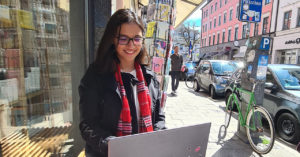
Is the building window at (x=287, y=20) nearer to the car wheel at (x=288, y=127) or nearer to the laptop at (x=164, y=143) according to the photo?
the car wheel at (x=288, y=127)

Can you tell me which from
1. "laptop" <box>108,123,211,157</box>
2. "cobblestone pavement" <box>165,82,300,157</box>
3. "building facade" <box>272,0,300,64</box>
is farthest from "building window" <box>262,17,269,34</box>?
"laptop" <box>108,123,211,157</box>

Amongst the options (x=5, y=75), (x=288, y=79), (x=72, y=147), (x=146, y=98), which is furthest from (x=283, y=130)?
(x=5, y=75)

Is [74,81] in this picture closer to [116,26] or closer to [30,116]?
[30,116]

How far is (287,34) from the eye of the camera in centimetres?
1767

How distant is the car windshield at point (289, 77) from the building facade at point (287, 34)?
15.5 meters

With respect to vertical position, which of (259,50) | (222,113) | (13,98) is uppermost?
(259,50)

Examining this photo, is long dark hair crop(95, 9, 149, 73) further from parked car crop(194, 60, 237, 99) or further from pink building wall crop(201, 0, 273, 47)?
pink building wall crop(201, 0, 273, 47)

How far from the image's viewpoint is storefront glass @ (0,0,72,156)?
1.72 meters

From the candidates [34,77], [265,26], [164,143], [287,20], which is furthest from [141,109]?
[265,26]

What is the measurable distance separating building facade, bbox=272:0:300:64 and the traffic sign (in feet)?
51.6

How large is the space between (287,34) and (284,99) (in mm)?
18173

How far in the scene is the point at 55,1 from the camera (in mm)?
2314

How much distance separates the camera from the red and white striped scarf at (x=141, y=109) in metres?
1.23

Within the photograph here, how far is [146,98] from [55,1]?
193 cm
